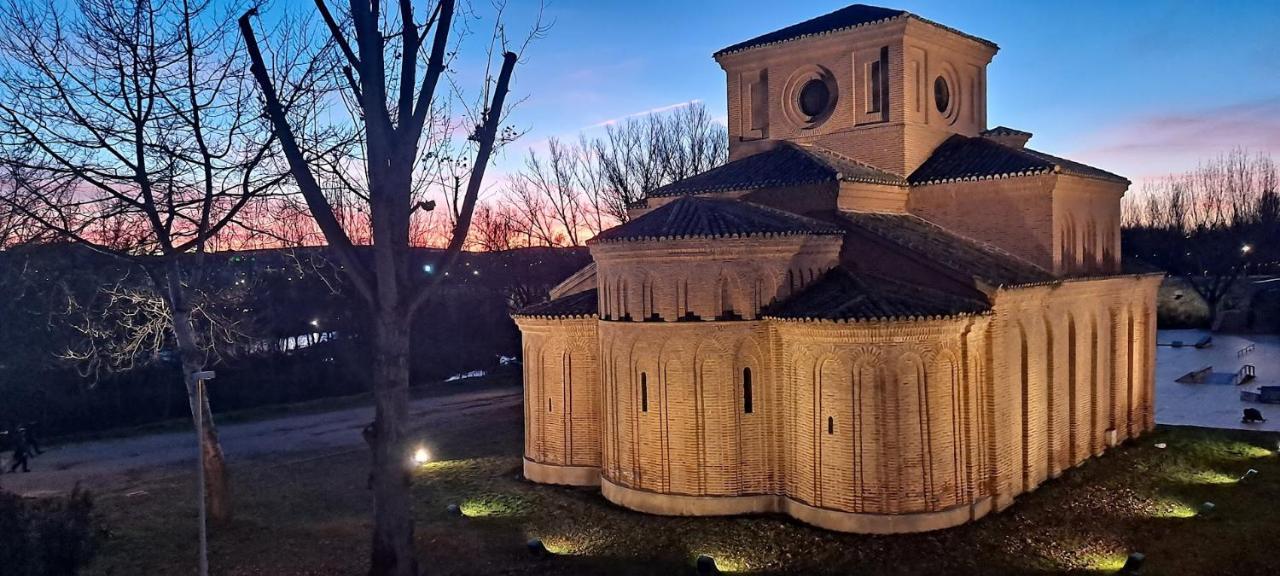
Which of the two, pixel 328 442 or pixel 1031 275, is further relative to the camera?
pixel 328 442

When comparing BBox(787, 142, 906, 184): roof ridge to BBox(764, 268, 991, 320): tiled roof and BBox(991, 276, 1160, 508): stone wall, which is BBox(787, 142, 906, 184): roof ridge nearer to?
BBox(764, 268, 991, 320): tiled roof

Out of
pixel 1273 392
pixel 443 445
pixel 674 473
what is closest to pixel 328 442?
pixel 443 445

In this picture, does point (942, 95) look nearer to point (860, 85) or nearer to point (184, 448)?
point (860, 85)

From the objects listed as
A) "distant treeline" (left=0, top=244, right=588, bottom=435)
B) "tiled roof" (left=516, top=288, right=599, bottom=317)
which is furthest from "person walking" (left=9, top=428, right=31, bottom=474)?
"tiled roof" (left=516, top=288, right=599, bottom=317)

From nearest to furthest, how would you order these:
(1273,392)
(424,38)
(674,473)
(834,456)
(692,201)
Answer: (424,38) → (834,456) → (674,473) → (692,201) → (1273,392)

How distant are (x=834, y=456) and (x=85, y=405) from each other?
23771 millimetres

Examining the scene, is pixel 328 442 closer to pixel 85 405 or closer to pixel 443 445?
pixel 443 445

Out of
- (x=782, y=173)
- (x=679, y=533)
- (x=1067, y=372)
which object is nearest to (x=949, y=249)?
(x=782, y=173)

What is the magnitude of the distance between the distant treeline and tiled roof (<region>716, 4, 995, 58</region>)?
8920 millimetres

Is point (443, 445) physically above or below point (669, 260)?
below

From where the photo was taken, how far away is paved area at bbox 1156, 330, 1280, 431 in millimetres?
21844

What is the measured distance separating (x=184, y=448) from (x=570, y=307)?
1236 cm

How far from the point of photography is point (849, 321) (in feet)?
37.5

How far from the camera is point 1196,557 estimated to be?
1088 cm
